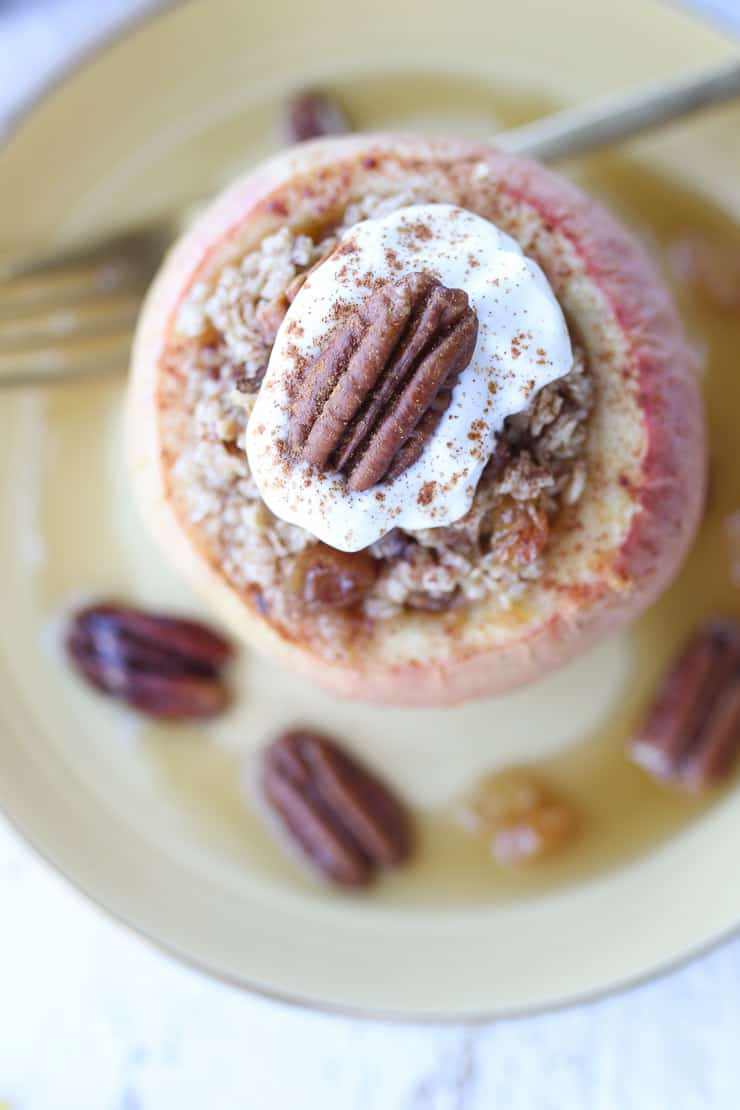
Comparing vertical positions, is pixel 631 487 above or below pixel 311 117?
below

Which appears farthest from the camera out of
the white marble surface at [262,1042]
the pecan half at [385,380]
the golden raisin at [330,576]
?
the white marble surface at [262,1042]

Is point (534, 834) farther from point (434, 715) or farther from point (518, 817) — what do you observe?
point (434, 715)

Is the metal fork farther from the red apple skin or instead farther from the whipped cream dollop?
the whipped cream dollop

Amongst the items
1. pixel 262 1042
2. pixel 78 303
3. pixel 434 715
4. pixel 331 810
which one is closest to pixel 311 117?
pixel 78 303

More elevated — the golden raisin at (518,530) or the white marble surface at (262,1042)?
the golden raisin at (518,530)

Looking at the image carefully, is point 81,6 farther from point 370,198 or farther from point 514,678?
point 514,678

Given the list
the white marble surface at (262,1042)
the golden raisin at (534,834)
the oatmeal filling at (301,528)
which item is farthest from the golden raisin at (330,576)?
the white marble surface at (262,1042)

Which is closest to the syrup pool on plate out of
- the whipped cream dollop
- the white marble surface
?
the white marble surface

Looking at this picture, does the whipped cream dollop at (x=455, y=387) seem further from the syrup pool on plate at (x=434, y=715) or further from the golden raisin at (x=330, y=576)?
the syrup pool on plate at (x=434, y=715)
